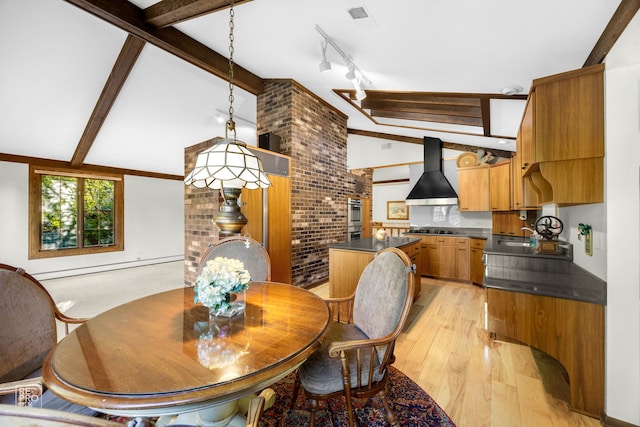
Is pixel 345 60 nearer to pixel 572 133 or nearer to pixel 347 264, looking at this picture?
pixel 572 133

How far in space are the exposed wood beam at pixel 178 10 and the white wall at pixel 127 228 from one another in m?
4.76

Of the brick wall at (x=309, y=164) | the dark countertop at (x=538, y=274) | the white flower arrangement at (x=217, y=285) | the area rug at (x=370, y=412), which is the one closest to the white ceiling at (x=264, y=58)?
the brick wall at (x=309, y=164)

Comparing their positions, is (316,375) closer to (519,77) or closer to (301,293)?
(301,293)

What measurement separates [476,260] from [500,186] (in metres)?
1.38

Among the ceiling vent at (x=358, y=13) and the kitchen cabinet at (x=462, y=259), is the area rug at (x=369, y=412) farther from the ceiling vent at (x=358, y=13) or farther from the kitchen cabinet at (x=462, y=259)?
the kitchen cabinet at (x=462, y=259)

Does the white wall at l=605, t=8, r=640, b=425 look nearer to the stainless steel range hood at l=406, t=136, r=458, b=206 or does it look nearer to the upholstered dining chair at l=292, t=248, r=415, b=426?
the upholstered dining chair at l=292, t=248, r=415, b=426

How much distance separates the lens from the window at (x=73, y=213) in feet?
17.4

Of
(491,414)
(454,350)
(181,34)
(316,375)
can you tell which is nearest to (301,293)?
(316,375)

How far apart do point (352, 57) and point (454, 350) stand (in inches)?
125

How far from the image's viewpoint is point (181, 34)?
3.14 meters

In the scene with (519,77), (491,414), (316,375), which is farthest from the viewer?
(519,77)

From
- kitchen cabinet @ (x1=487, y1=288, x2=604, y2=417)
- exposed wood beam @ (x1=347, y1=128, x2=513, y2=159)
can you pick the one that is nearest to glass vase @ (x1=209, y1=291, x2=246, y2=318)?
kitchen cabinet @ (x1=487, y1=288, x2=604, y2=417)

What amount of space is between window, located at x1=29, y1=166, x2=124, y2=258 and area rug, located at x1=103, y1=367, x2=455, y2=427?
18.9 feet

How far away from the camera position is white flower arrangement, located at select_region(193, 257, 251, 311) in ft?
3.96
